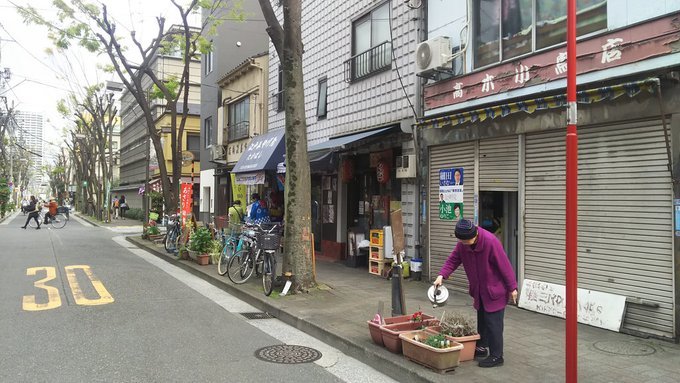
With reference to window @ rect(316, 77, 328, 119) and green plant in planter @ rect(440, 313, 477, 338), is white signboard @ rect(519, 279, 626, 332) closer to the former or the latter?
green plant in planter @ rect(440, 313, 477, 338)

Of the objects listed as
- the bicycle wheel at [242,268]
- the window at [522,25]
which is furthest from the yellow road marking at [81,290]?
the window at [522,25]

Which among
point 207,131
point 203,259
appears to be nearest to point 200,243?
point 203,259

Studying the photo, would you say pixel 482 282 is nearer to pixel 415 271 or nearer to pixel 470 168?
pixel 470 168

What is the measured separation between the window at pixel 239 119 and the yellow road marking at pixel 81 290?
8.99 m

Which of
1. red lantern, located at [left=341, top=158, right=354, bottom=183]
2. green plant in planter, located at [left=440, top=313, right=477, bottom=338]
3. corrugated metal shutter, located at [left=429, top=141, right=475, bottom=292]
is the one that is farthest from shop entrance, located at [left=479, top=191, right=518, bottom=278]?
red lantern, located at [left=341, top=158, right=354, bottom=183]

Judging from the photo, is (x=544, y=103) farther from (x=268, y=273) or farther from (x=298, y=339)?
(x=268, y=273)

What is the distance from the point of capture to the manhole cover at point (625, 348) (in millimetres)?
5376

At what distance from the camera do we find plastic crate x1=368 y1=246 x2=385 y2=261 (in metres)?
10.7

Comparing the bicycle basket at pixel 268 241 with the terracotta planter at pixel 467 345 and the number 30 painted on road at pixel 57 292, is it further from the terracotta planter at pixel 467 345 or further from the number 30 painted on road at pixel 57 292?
A: the terracotta planter at pixel 467 345

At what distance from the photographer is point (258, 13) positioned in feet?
72.2

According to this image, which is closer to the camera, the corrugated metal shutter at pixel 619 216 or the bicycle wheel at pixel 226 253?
the corrugated metal shutter at pixel 619 216

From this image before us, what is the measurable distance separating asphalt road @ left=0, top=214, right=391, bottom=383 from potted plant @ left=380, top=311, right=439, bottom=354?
1.15 feet

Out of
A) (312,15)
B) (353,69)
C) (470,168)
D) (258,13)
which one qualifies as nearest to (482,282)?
(470,168)

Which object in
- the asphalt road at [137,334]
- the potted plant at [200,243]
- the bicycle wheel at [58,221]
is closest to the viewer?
the asphalt road at [137,334]
